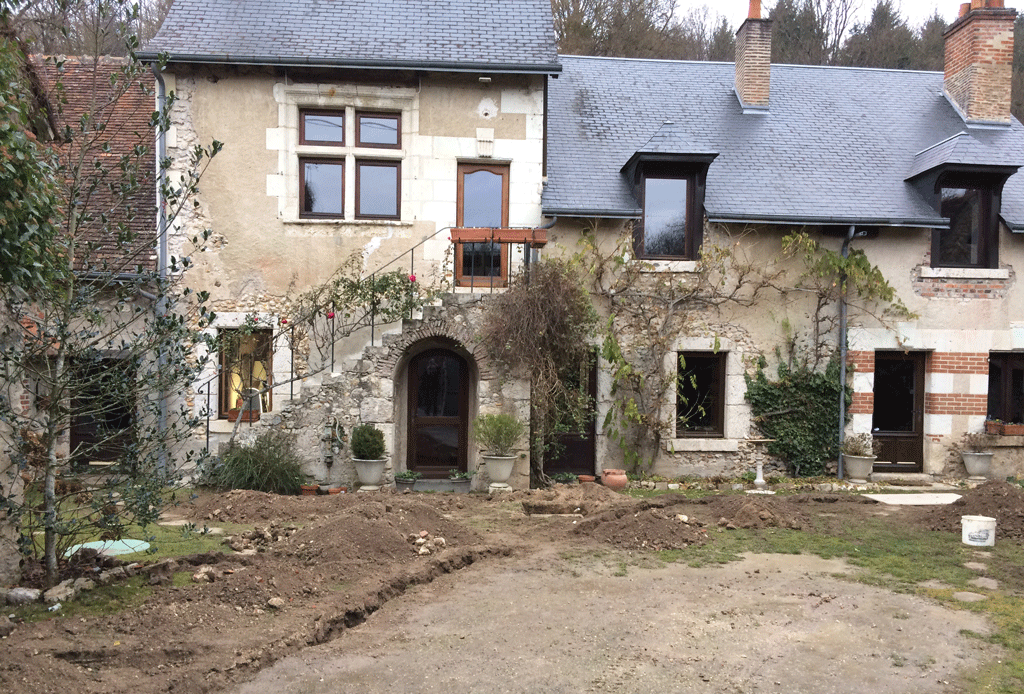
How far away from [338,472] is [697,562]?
5286 millimetres

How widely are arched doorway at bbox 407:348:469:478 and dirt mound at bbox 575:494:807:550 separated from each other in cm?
313

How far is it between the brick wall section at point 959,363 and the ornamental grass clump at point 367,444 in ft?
27.3

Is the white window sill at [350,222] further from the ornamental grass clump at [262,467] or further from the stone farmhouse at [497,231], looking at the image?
the ornamental grass clump at [262,467]

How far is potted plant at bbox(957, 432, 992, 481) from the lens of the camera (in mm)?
11586

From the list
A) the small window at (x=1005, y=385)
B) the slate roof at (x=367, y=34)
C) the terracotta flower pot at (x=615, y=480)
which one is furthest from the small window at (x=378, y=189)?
the small window at (x=1005, y=385)

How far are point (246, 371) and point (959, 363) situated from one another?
10.6 meters

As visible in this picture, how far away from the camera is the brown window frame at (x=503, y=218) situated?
36.1 feet

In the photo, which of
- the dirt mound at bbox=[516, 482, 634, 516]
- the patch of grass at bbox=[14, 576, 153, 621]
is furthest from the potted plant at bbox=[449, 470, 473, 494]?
the patch of grass at bbox=[14, 576, 153, 621]

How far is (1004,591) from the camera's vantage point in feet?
20.7

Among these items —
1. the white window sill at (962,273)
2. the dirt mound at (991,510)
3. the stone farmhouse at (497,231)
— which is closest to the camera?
the dirt mound at (991,510)

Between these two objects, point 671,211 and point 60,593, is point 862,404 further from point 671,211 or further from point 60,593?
point 60,593

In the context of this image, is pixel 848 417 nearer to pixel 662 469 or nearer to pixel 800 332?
pixel 800 332

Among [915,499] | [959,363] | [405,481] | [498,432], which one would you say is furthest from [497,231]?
[959,363]

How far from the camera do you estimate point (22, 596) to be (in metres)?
5.11
